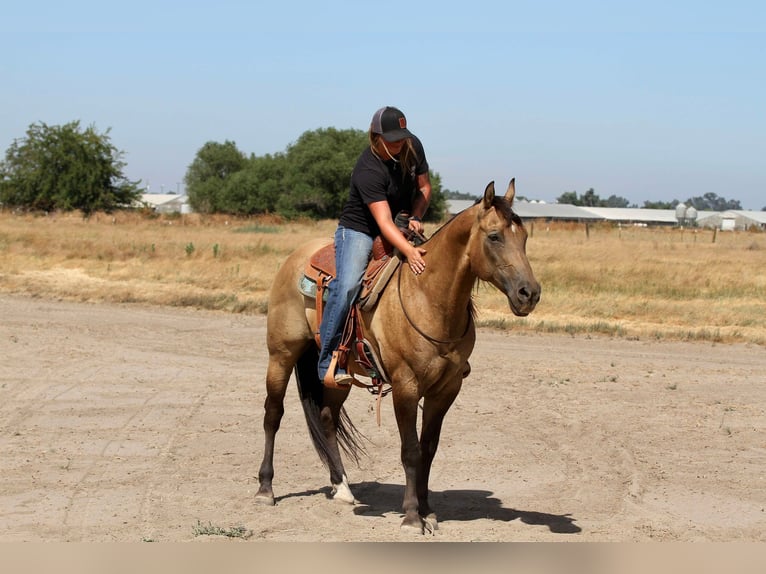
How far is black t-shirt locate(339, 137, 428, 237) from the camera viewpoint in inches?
261

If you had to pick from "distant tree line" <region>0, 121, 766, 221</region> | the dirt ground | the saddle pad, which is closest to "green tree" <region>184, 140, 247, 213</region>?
"distant tree line" <region>0, 121, 766, 221</region>

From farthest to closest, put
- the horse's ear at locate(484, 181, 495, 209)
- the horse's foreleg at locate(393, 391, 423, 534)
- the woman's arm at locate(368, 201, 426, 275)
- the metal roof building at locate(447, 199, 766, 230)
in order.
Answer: the metal roof building at locate(447, 199, 766, 230) < the woman's arm at locate(368, 201, 426, 275) < the horse's foreleg at locate(393, 391, 423, 534) < the horse's ear at locate(484, 181, 495, 209)

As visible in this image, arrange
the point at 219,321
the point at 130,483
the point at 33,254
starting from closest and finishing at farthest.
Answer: the point at 130,483
the point at 219,321
the point at 33,254

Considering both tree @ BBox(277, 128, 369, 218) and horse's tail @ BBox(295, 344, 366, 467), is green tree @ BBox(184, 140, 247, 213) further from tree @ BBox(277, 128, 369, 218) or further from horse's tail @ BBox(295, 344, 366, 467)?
horse's tail @ BBox(295, 344, 366, 467)

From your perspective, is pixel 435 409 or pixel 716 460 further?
pixel 716 460

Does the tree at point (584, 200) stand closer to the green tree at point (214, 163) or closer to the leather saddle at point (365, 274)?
the green tree at point (214, 163)

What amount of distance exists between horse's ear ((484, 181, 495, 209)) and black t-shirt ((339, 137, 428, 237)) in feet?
2.99

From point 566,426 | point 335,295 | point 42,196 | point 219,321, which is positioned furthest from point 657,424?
point 42,196

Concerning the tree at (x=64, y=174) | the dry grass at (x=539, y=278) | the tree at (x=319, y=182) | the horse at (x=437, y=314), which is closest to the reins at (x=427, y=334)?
the horse at (x=437, y=314)

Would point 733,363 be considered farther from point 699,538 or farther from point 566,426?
point 699,538

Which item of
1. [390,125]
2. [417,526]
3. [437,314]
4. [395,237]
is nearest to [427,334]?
[437,314]

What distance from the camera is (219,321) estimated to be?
59.5ft

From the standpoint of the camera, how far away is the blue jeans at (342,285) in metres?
6.79

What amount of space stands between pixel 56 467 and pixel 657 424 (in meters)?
6.10
